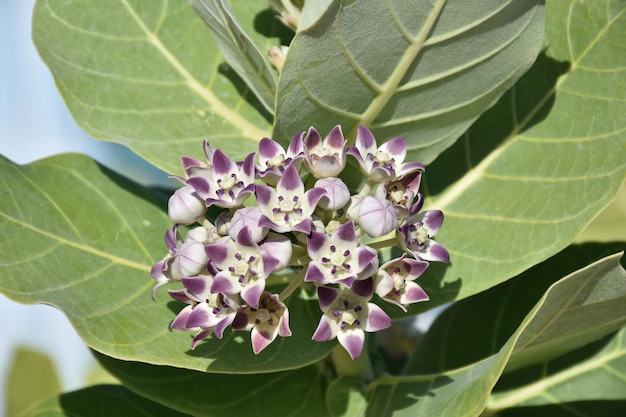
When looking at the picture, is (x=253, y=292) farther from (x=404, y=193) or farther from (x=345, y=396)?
(x=345, y=396)

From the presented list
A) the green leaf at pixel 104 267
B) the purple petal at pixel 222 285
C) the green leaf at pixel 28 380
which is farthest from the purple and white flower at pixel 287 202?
the green leaf at pixel 28 380

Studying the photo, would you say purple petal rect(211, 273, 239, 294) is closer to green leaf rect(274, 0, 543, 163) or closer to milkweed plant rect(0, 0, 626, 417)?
milkweed plant rect(0, 0, 626, 417)

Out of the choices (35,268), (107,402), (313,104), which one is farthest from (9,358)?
(313,104)

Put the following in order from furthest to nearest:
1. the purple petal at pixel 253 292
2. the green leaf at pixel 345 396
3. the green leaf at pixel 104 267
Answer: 1. the green leaf at pixel 345 396
2. the green leaf at pixel 104 267
3. the purple petal at pixel 253 292

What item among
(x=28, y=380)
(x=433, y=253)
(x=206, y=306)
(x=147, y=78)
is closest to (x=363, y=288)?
(x=433, y=253)

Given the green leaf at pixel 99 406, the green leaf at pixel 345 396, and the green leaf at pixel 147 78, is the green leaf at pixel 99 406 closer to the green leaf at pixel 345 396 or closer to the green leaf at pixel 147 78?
the green leaf at pixel 345 396

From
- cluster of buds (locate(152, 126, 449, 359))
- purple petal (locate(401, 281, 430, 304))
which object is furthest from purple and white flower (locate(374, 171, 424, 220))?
purple petal (locate(401, 281, 430, 304))

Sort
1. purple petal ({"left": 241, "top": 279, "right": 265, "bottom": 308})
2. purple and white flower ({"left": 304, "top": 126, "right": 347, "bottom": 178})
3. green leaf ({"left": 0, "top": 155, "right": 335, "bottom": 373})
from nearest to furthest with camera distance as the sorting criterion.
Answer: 1. purple petal ({"left": 241, "top": 279, "right": 265, "bottom": 308})
2. purple and white flower ({"left": 304, "top": 126, "right": 347, "bottom": 178})
3. green leaf ({"left": 0, "top": 155, "right": 335, "bottom": 373})
